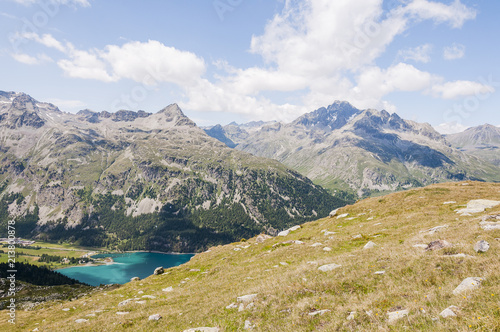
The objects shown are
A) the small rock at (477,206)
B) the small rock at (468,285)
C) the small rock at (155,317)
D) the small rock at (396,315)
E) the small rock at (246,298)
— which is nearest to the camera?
the small rock at (396,315)

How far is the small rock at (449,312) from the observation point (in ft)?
30.3

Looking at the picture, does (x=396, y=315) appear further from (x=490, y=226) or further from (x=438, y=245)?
(x=490, y=226)

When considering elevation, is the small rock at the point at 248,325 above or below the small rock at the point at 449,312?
below

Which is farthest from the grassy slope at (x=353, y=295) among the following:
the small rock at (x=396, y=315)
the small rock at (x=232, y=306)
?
the small rock at (x=232, y=306)

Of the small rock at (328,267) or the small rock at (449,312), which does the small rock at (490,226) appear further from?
the small rock at (449,312)

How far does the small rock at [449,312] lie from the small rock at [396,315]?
4.46 feet

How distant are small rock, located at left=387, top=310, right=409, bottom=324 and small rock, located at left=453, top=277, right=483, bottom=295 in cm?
295

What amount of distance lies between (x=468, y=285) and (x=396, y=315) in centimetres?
421


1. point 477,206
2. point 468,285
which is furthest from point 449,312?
point 477,206

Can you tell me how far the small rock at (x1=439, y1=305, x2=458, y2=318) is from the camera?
9250 millimetres

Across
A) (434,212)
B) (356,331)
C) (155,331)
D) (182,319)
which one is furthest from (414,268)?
(434,212)

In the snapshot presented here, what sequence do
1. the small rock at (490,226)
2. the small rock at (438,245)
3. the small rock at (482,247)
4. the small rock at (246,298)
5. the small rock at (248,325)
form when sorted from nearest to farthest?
the small rock at (248,325) → the small rock at (482,247) → the small rock at (246,298) → the small rock at (438,245) → the small rock at (490,226)

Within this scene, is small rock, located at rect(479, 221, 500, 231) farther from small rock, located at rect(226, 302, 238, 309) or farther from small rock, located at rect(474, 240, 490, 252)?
small rock, located at rect(226, 302, 238, 309)

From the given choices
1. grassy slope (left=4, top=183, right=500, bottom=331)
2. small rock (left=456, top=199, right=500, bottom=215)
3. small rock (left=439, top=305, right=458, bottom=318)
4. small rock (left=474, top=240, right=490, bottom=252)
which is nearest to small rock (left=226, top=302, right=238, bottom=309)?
grassy slope (left=4, top=183, right=500, bottom=331)
